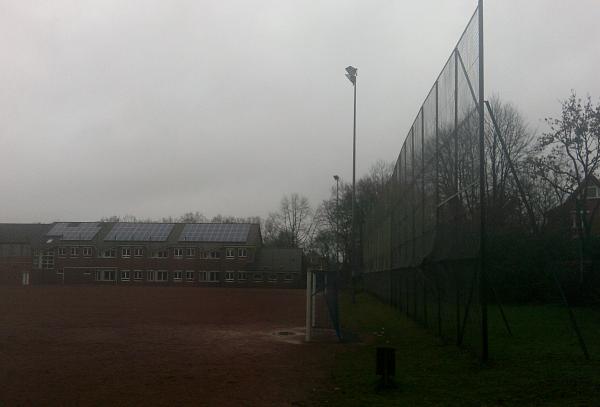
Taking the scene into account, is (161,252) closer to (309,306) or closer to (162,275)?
(162,275)

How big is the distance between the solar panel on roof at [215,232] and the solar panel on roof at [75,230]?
1113cm

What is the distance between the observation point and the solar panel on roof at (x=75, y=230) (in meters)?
77.1

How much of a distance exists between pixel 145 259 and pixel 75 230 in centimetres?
1014

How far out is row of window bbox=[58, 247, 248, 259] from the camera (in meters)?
76.1

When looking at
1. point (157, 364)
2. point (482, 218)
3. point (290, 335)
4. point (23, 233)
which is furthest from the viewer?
point (23, 233)

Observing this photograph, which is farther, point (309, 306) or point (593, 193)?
point (593, 193)

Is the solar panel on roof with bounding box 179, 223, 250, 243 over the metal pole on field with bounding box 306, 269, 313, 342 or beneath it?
over

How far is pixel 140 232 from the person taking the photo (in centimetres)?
7762

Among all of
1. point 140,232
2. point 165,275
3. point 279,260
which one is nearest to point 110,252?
point 140,232

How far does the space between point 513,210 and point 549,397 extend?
25.8 meters

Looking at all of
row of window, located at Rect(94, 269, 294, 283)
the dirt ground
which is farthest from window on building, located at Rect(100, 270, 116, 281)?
the dirt ground

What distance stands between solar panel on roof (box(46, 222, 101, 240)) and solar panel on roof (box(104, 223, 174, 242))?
2291 mm

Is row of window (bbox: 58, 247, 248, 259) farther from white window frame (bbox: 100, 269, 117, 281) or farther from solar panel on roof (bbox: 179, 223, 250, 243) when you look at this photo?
white window frame (bbox: 100, 269, 117, 281)

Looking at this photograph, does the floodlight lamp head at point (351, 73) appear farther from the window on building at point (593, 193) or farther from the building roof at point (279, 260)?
the building roof at point (279, 260)
